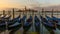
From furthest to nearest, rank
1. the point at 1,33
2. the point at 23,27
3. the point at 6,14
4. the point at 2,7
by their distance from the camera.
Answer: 1. the point at 6,14
2. the point at 2,7
3. the point at 23,27
4. the point at 1,33

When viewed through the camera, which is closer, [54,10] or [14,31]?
[14,31]

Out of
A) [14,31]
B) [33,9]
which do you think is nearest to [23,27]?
[14,31]

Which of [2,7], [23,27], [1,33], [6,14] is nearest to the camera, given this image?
[1,33]

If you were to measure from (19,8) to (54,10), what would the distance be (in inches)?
35.5

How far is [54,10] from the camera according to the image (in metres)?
4.05

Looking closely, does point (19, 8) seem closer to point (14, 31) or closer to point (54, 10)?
point (54, 10)

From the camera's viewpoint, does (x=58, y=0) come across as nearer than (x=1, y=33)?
No

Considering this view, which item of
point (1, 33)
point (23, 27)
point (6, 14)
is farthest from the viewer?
point (6, 14)

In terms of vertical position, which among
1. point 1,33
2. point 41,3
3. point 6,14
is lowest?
point 1,33

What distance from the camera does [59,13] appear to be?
427cm

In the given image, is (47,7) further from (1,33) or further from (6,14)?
(1,33)

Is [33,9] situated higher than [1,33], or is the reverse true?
[33,9]

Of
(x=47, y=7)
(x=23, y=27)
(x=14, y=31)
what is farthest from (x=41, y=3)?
(x=14, y=31)

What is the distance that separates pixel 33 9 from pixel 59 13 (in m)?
0.80
